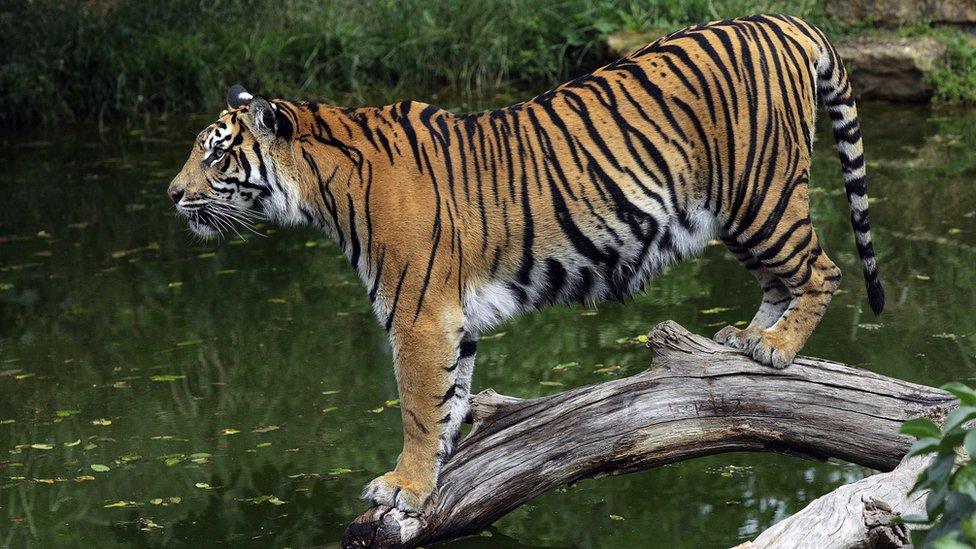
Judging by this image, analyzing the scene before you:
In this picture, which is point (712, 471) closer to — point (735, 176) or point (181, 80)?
point (735, 176)

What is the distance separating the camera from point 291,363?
685cm

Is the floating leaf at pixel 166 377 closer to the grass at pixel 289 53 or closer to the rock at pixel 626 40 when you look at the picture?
the grass at pixel 289 53

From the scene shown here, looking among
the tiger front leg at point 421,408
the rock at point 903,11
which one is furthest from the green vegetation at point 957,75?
the tiger front leg at point 421,408

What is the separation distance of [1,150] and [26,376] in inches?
240

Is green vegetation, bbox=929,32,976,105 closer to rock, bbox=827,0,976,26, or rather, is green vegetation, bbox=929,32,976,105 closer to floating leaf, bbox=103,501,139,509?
rock, bbox=827,0,976,26

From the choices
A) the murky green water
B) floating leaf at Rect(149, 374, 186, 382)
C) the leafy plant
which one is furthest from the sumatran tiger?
floating leaf at Rect(149, 374, 186, 382)

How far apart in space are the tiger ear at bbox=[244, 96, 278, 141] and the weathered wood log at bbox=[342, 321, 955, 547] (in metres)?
1.32

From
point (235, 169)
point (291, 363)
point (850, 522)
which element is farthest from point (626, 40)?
point (850, 522)

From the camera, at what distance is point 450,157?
4.73 meters

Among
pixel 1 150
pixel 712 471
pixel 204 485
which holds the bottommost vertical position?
pixel 712 471

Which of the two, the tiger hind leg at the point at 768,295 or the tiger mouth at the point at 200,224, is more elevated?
the tiger mouth at the point at 200,224

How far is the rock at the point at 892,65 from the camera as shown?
11141 millimetres

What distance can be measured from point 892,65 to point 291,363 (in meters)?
6.73

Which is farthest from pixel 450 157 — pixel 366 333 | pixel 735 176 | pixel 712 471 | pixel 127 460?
pixel 366 333
